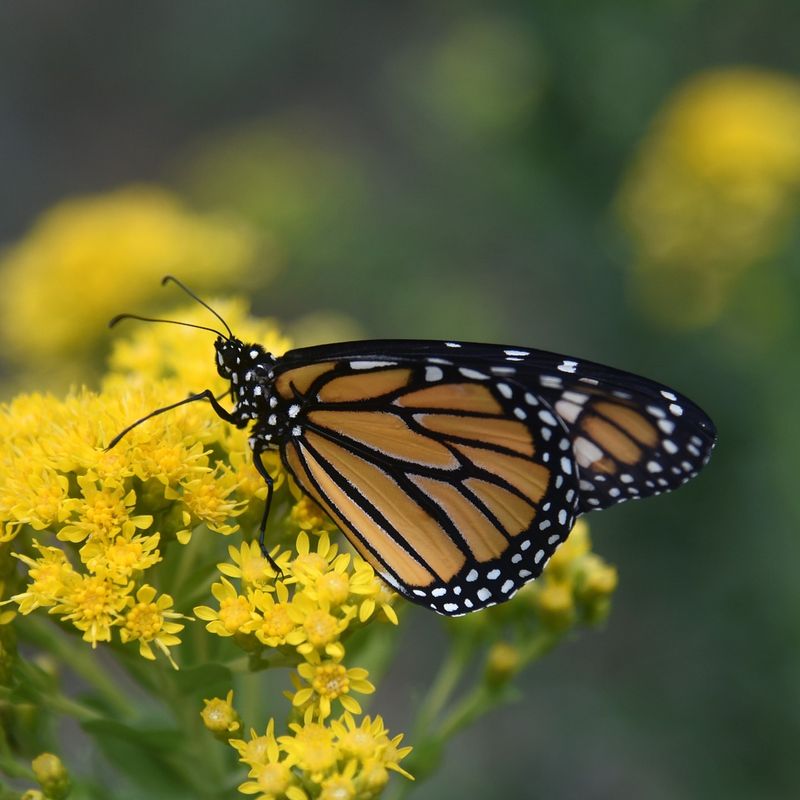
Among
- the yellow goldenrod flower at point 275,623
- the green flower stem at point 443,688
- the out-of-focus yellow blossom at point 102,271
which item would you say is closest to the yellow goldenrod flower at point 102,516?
the yellow goldenrod flower at point 275,623

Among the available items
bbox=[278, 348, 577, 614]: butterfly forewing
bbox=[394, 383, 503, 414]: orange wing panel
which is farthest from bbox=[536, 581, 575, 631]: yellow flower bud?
bbox=[394, 383, 503, 414]: orange wing panel

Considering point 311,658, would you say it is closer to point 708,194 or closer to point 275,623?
point 275,623

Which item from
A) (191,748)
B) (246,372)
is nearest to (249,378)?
(246,372)

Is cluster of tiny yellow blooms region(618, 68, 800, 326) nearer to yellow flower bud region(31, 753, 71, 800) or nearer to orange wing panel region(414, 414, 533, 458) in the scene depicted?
orange wing panel region(414, 414, 533, 458)

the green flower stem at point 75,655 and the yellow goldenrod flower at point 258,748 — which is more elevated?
the green flower stem at point 75,655

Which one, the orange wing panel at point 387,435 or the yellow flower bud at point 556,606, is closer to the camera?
the orange wing panel at point 387,435

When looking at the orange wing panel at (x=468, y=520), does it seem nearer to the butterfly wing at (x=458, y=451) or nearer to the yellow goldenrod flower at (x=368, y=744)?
the butterfly wing at (x=458, y=451)
